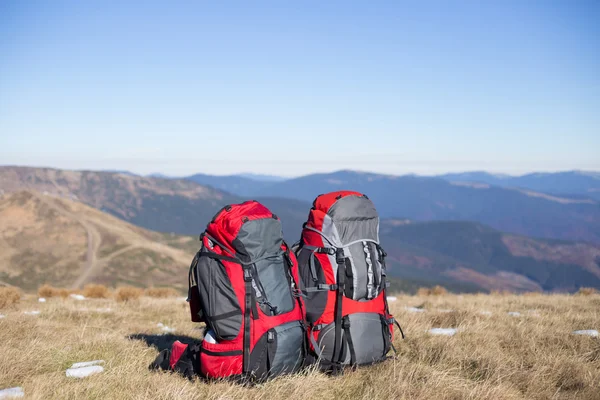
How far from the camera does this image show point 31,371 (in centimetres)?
486

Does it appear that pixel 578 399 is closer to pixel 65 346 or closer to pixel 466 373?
pixel 466 373

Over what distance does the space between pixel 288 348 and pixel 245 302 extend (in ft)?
2.31

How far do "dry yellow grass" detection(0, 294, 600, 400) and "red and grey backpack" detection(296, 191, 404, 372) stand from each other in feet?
0.97

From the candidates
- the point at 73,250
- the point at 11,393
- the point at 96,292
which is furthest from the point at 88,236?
the point at 11,393

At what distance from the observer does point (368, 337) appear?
530cm

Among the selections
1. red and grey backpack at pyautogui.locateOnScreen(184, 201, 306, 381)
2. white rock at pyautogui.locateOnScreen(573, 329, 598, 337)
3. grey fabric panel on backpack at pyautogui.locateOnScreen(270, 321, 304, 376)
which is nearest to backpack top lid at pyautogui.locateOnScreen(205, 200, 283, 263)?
red and grey backpack at pyautogui.locateOnScreen(184, 201, 306, 381)

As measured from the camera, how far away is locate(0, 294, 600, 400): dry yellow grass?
167 inches

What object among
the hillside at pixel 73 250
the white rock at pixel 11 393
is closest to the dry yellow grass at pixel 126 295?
the white rock at pixel 11 393

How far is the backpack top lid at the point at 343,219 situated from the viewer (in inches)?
212

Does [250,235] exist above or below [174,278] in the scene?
above

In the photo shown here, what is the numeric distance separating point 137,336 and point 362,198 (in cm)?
424

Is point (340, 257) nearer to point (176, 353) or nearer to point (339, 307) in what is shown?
point (339, 307)

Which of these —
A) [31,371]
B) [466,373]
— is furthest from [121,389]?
[466,373]

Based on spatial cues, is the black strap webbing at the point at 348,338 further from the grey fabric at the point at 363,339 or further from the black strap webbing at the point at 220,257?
the black strap webbing at the point at 220,257
